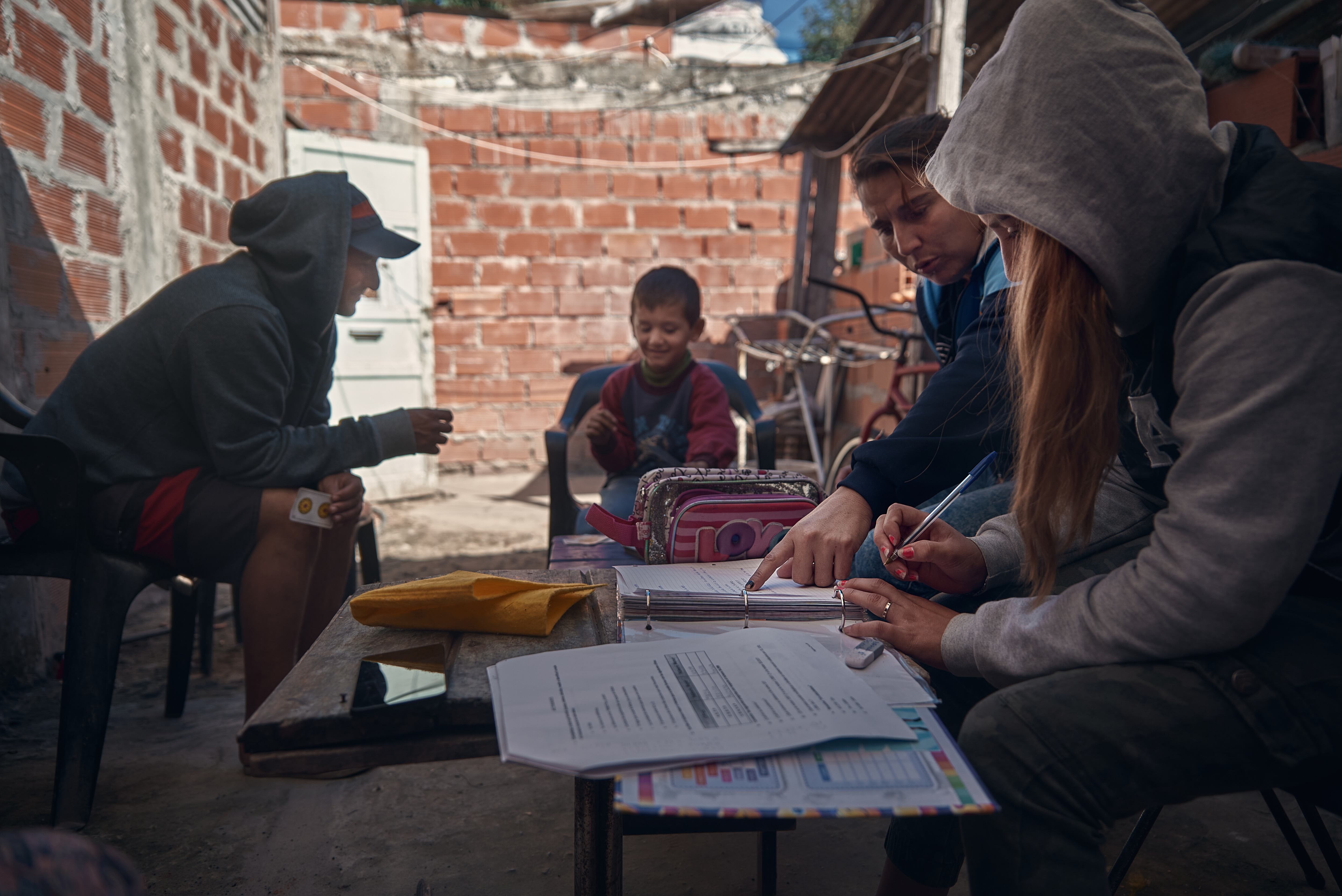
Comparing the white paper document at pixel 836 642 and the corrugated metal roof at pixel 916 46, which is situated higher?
the corrugated metal roof at pixel 916 46

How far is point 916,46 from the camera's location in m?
4.25

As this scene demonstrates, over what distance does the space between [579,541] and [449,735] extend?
1.25 metres

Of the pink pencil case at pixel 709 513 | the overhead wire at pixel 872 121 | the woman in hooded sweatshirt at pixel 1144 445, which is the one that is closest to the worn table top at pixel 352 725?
the woman in hooded sweatshirt at pixel 1144 445

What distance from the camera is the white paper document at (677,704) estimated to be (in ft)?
2.33

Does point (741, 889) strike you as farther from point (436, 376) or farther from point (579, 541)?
point (436, 376)

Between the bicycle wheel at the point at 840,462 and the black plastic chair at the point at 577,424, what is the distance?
35.3 inches

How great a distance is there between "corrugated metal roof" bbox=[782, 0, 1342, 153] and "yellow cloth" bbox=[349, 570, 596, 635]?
213 centimetres

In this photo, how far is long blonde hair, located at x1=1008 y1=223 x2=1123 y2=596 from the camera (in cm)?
92

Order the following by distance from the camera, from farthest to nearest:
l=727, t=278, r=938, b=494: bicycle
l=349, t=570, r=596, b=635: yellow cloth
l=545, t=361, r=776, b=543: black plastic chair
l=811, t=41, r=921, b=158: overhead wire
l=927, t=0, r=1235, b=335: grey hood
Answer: l=811, t=41, r=921, b=158: overhead wire
l=727, t=278, r=938, b=494: bicycle
l=545, t=361, r=776, b=543: black plastic chair
l=349, t=570, r=596, b=635: yellow cloth
l=927, t=0, r=1235, b=335: grey hood

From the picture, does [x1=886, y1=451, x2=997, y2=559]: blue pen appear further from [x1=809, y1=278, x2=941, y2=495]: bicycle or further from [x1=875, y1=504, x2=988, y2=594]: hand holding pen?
[x1=809, y1=278, x2=941, y2=495]: bicycle

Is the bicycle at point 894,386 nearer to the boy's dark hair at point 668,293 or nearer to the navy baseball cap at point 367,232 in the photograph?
the boy's dark hair at point 668,293

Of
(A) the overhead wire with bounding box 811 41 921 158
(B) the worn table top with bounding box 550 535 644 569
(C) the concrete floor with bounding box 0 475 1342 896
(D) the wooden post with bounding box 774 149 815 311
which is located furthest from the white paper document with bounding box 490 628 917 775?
(D) the wooden post with bounding box 774 149 815 311

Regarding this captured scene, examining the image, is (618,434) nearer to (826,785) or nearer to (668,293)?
(668,293)

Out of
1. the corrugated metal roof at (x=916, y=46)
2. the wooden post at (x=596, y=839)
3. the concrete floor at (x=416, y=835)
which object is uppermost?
the corrugated metal roof at (x=916, y=46)
